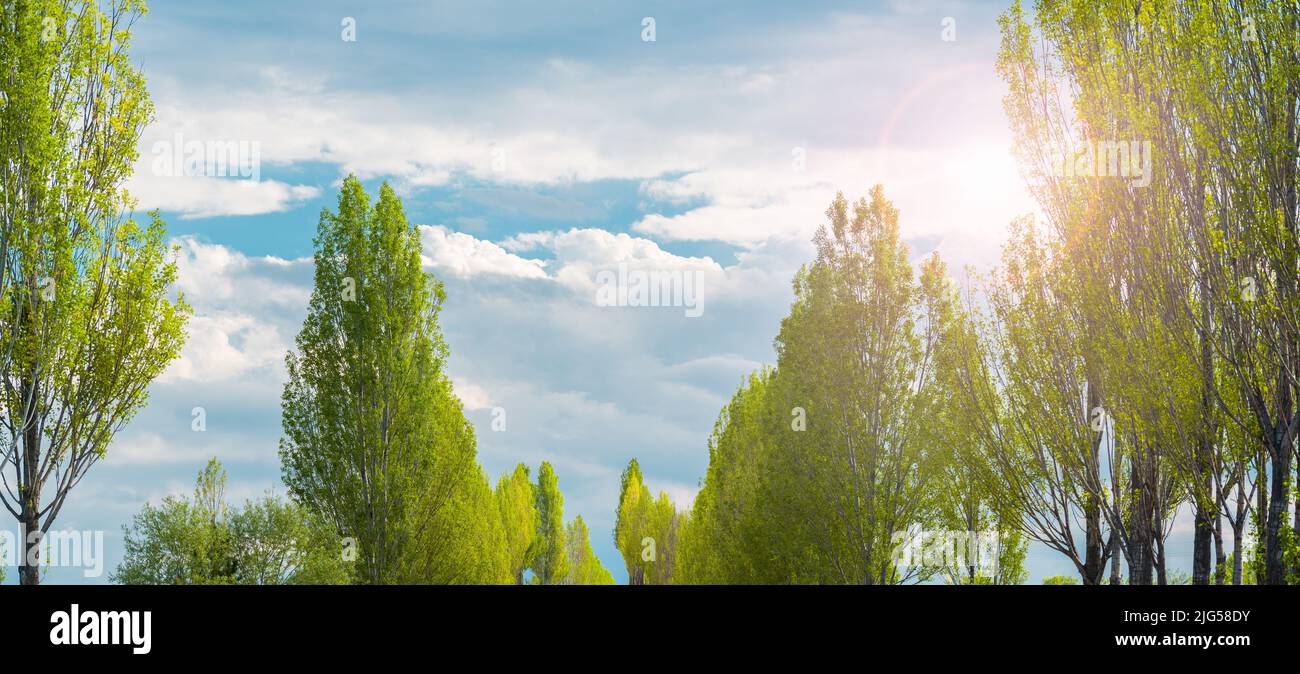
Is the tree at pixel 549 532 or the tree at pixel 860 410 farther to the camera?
the tree at pixel 549 532

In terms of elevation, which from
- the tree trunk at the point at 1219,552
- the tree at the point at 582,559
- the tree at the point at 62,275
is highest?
the tree at the point at 62,275

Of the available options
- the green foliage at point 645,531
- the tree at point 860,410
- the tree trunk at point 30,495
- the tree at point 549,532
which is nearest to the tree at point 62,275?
the tree trunk at point 30,495

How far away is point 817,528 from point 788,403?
3001 millimetres

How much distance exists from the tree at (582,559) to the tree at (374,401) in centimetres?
2919

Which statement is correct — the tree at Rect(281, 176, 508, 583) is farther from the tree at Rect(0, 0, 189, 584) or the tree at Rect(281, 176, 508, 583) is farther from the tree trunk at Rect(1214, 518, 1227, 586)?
the tree trunk at Rect(1214, 518, 1227, 586)

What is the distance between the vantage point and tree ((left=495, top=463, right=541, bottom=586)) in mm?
42688

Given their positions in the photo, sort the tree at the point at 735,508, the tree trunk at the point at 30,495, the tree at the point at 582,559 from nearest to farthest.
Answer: the tree trunk at the point at 30,495, the tree at the point at 735,508, the tree at the point at 582,559

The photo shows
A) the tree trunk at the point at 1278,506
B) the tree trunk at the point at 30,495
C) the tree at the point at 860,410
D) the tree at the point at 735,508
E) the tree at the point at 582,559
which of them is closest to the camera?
the tree trunk at the point at 1278,506

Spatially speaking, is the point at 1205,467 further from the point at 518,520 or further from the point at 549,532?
the point at 549,532

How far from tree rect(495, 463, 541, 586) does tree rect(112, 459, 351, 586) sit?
8.88 metres

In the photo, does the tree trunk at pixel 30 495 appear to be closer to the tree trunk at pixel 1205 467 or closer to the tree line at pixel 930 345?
the tree line at pixel 930 345

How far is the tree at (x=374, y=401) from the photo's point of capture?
69.2 feet
